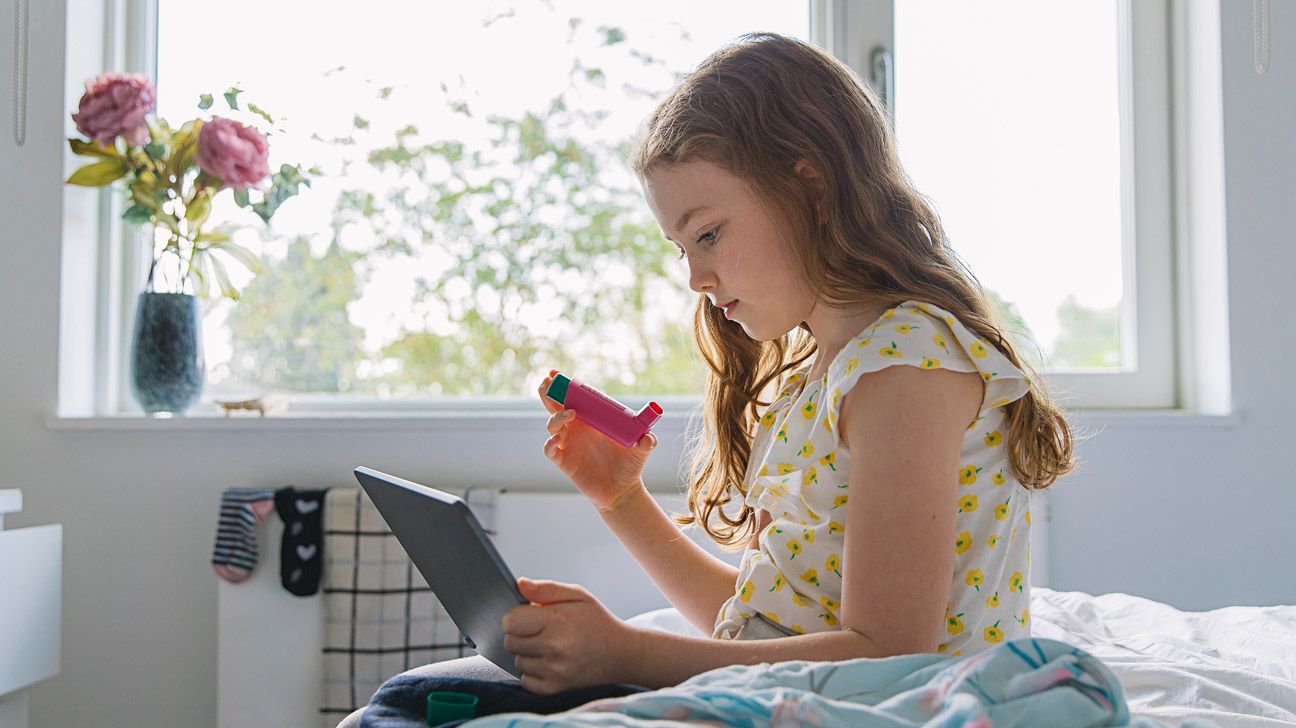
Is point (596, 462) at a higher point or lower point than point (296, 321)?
lower

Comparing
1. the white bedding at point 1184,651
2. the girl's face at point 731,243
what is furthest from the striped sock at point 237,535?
the girl's face at point 731,243

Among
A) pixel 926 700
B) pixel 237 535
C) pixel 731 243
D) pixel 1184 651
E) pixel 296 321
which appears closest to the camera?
pixel 926 700

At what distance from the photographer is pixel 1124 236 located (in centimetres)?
199

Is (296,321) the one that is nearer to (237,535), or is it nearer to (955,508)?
(237,535)

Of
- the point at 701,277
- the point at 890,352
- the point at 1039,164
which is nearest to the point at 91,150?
the point at 701,277

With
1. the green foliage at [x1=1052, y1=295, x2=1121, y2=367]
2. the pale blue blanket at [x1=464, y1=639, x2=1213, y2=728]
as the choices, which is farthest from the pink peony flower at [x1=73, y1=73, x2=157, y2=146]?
the green foliage at [x1=1052, y1=295, x2=1121, y2=367]

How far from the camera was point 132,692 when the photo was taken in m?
1.74

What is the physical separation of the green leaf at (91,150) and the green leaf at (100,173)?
0.01m

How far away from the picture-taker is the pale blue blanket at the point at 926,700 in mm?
569

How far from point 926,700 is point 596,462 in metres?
0.57

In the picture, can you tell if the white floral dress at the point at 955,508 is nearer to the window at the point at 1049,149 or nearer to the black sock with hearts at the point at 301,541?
the black sock with hearts at the point at 301,541

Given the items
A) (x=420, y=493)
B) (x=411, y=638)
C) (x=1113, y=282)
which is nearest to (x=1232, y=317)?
(x=1113, y=282)

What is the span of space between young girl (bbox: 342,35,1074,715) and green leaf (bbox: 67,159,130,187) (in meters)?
1.05

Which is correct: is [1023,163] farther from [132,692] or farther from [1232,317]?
[132,692]
